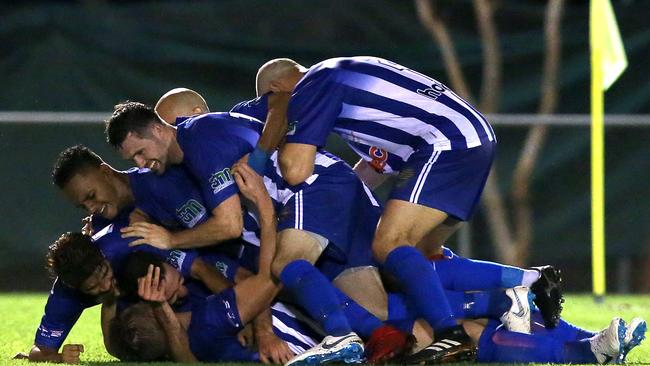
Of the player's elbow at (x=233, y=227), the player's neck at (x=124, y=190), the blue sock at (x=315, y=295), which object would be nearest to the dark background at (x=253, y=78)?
the player's neck at (x=124, y=190)

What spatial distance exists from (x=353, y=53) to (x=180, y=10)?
4.16ft

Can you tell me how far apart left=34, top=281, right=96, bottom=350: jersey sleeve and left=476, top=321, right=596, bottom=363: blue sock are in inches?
65.3

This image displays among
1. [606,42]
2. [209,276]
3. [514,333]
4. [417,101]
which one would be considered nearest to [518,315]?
[514,333]

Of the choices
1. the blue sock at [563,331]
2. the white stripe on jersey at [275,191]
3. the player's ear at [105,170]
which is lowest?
the blue sock at [563,331]

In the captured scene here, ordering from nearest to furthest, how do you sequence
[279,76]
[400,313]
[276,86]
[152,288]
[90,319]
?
[152,288] → [400,313] → [276,86] → [279,76] → [90,319]

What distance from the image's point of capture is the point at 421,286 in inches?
206

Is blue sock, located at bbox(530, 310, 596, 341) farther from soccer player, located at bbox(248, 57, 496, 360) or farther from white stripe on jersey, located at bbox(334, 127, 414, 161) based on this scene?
white stripe on jersey, located at bbox(334, 127, 414, 161)

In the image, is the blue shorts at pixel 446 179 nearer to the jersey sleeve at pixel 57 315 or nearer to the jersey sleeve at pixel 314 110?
the jersey sleeve at pixel 314 110

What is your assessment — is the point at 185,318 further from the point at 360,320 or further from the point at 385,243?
the point at 385,243

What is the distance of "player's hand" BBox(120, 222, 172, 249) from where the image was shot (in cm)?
558

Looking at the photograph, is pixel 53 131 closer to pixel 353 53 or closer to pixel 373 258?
pixel 353 53

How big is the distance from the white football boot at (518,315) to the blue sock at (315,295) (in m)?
0.71

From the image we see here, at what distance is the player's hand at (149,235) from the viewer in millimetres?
5578

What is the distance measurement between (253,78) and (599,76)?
2.38 metres
